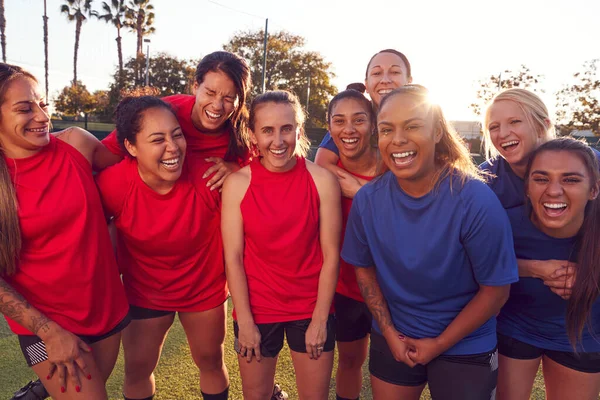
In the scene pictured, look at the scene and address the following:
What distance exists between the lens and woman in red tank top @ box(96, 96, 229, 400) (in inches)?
106

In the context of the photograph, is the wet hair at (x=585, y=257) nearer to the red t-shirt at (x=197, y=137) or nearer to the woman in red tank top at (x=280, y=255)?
the woman in red tank top at (x=280, y=255)

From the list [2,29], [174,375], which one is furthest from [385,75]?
[2,29]

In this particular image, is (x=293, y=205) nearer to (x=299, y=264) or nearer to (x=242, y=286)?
(x=299, y=264)

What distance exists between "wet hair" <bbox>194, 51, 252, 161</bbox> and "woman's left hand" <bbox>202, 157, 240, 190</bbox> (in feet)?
0.45

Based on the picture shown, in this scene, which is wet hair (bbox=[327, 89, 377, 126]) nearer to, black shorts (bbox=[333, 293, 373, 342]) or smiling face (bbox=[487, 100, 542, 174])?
smiling face (bbox=[487, 100, 542, 174])

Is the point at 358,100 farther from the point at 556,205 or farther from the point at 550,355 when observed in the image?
the point at 550,355

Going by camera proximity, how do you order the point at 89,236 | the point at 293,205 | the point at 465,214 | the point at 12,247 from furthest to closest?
the point at 293,205
the point at 89,236
the point at 12,247
the point at 465,214

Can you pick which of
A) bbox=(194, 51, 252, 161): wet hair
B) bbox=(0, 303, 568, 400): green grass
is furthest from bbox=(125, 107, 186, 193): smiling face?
bbox=(0, 303, 568, 400): green grass

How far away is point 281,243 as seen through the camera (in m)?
2.61

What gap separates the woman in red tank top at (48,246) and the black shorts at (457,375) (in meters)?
1.74

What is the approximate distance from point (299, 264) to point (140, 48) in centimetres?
4056

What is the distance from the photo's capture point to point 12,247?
7.43 ft

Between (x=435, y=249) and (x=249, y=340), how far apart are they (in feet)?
3.98

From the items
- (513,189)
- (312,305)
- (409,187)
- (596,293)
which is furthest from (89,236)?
(596,293)
